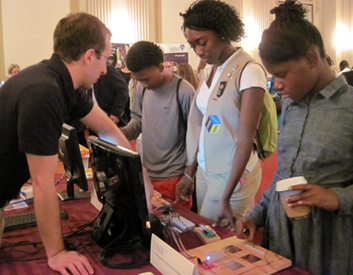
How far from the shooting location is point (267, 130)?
1.51 m

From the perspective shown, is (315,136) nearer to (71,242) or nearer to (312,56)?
(312,56)

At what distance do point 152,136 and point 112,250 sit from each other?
899 millimetres

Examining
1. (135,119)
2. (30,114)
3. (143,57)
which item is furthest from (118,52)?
(30,114)

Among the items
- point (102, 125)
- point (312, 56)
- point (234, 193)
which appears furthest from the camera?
point (102, 125)

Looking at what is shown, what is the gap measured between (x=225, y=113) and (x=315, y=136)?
1.56ft

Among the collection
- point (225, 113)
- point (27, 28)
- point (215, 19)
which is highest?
point (27, 28)

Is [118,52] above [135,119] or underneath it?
above

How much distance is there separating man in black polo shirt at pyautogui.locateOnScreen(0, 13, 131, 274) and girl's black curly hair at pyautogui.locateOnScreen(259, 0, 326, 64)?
61 centimetres

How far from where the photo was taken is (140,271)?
1056mm

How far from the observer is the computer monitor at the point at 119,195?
1.08 metres

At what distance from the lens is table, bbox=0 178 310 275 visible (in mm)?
1080

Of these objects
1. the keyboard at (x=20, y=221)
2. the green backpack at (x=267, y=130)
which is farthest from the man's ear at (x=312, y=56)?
the keyboard at (x=20, y=221)

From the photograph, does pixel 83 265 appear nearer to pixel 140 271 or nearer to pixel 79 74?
pixel 140 271

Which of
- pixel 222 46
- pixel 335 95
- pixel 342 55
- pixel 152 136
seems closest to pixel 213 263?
pixel 335 95
